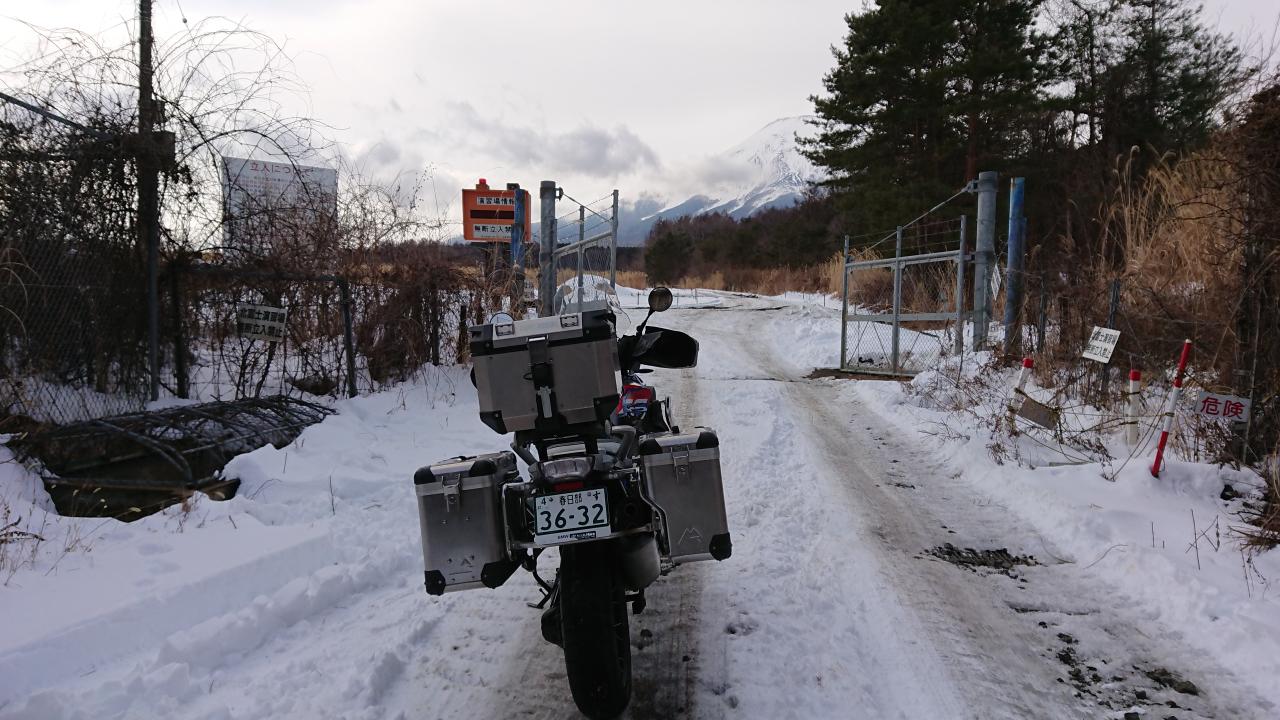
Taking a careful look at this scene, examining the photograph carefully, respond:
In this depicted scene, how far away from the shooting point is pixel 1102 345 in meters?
6.16

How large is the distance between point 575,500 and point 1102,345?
18.1ft

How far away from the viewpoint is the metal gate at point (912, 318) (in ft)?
34.7

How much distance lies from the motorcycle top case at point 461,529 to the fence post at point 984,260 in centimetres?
921

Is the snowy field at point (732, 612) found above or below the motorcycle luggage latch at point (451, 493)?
below

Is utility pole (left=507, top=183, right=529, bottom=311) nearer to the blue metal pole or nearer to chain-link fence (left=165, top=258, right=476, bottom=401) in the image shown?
the blue metal pole

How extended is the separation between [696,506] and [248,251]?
594 cm

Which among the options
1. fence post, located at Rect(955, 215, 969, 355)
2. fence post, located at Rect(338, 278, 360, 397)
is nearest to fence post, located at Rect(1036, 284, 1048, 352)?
fence post, located at Rect(955, 215, 969, 355)

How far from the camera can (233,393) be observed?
6977mm

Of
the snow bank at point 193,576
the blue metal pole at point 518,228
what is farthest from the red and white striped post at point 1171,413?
the blue metal pole at point 518,228

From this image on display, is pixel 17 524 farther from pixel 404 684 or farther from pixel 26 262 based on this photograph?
pixel 404 684

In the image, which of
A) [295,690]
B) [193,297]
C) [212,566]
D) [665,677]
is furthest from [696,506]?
[193,297]

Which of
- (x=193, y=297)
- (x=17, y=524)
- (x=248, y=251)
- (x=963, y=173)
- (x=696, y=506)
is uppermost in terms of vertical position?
(x=963, y=173)

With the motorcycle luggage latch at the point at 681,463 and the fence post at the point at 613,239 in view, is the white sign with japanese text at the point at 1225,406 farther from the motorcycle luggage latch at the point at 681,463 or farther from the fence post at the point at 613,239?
the fence post at the point at 613,239

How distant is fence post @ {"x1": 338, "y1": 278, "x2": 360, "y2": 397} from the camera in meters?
7.68
